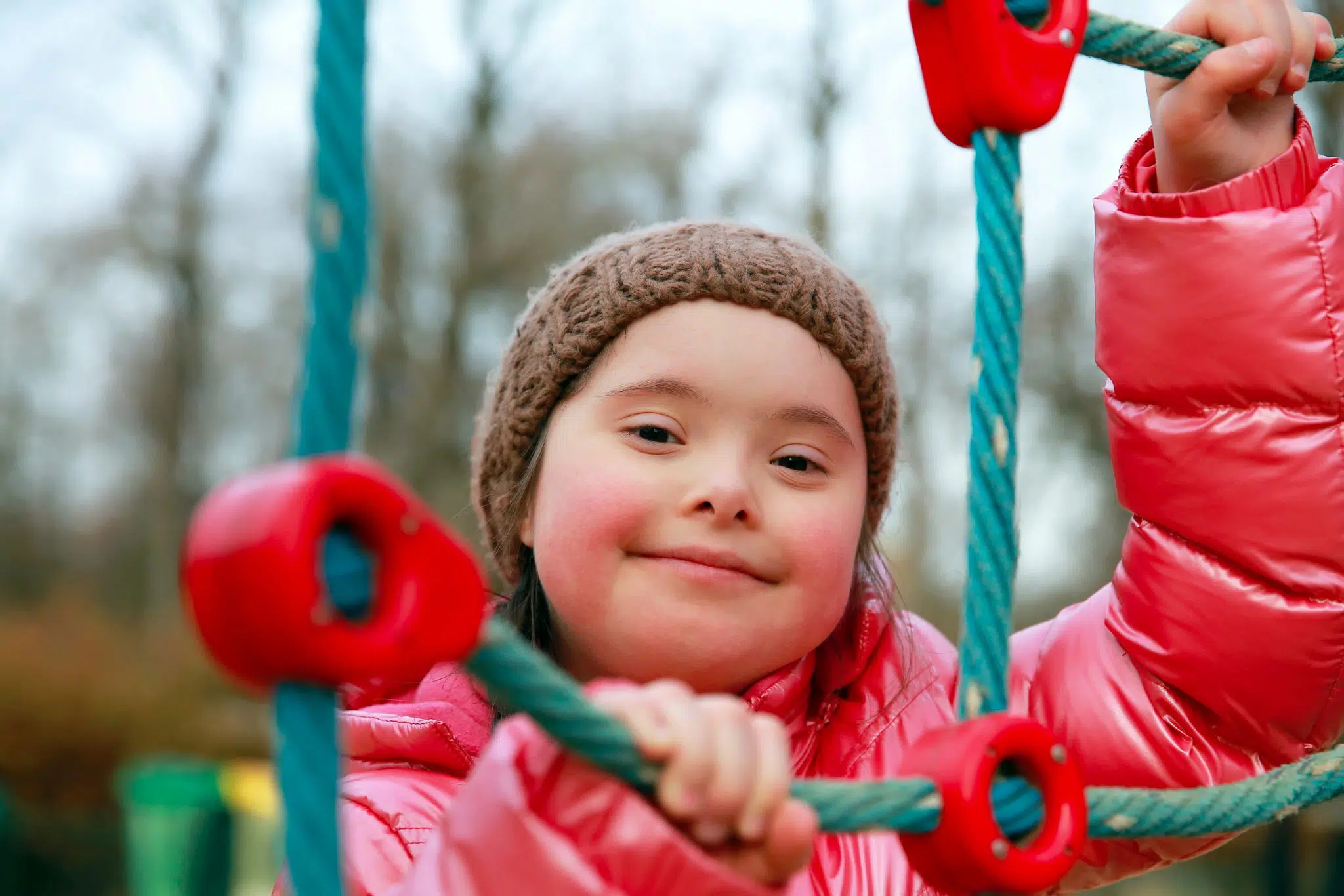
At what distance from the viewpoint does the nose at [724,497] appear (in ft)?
3.86

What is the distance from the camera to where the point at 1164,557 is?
1220 millimetres

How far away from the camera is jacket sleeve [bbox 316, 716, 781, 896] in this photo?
683 millimetres

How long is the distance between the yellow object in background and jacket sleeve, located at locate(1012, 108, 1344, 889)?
4768 mm

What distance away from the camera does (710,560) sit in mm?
1189

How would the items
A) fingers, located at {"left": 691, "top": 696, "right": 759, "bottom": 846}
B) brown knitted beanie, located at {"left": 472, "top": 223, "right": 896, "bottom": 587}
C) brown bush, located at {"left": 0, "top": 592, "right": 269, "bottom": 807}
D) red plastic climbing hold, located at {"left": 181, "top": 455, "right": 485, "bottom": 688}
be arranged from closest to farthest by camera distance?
red plastic climbing hold, located at {"left": 181, "top": 455, "right": 485, "bottom": 688}, fingers, located at {"left": 691, "top": 696, "right": 759, "bottom": 846}, brown knitted beanie, located at {"left": 472, "top": 223, "right": 896, "bottom": 587}, brown bush, located at {"left": 0, "top": 592, "right": 269, "bottom": 807}

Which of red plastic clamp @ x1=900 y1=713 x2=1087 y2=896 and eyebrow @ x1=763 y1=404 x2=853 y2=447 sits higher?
eyebrow @ x1=763 y1=404 x2=853 y2=447

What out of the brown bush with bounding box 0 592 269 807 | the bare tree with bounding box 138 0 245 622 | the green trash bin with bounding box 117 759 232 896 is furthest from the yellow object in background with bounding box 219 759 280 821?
the bare tree with bounding box 138 0 245 622

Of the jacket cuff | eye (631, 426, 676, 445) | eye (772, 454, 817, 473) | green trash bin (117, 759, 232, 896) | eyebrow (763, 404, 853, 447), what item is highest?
the jacket cuff

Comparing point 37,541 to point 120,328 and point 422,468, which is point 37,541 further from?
point 422,468

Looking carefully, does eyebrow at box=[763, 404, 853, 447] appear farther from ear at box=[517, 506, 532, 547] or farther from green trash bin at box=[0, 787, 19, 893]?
green trash bin at box=[0, 787, 19, 893]

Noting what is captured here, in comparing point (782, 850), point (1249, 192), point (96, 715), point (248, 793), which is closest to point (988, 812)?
point (782, 850)

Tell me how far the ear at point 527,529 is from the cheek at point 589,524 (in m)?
0.15

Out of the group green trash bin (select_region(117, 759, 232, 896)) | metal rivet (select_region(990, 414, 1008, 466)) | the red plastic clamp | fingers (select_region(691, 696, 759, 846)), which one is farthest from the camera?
green trash bin (select_region(117, 759, 232, 896))

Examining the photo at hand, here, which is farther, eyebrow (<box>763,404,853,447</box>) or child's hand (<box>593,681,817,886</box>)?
eyebrow (<box>763,404,853,447</box>)
